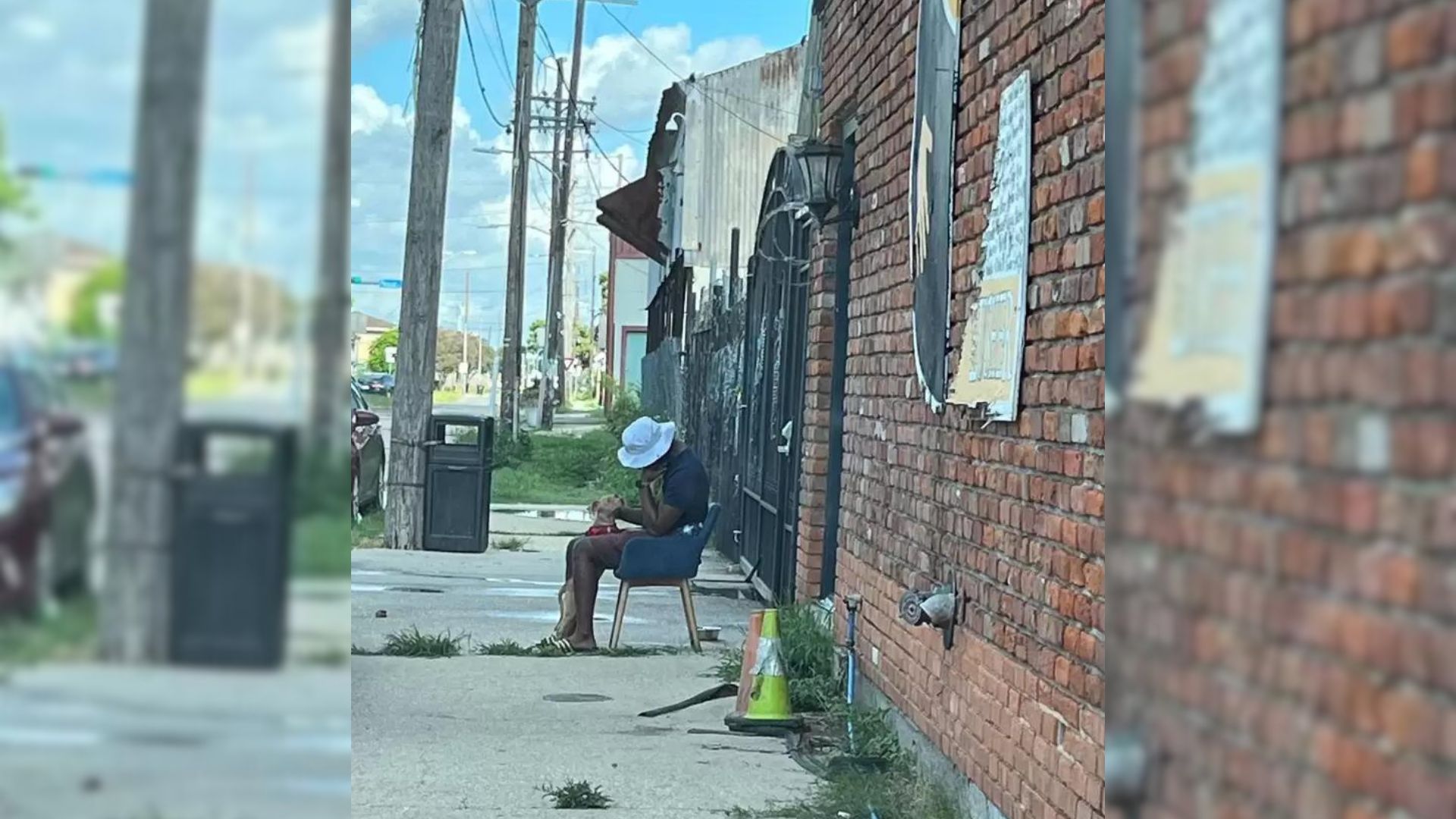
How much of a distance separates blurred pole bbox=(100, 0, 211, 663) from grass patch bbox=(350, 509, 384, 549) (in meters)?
14.7

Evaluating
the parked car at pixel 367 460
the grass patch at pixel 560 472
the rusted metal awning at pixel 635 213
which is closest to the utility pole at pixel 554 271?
the rusted metal awning at pixel 635 213

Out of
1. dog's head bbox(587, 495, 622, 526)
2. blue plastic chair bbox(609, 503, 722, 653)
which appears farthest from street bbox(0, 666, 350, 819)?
dog's head bbox(587, 495, 622, 526)

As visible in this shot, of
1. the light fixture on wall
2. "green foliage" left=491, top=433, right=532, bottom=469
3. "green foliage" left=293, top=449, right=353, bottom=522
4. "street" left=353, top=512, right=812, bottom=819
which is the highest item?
the light fixture on wall

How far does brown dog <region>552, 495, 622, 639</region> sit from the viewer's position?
31.1 ft

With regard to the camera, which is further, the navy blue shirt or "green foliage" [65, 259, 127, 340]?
the navy blue shirt

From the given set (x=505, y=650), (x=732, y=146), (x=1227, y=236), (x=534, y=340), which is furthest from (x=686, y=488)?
(x=534, y=340)

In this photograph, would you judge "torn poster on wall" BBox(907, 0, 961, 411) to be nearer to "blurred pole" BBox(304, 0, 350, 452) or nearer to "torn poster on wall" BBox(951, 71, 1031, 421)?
"torn poster on wall" BBox(951, 71, 1031, 421)

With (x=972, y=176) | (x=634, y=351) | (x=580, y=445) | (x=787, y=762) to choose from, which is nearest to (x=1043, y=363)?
(x=972, y=176)

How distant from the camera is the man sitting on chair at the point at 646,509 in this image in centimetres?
936

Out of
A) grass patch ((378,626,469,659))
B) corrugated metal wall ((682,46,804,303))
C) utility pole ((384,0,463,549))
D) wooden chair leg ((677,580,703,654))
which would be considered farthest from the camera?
corrugated metal wall ((682,46,804,303))

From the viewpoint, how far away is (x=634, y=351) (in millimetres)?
61750

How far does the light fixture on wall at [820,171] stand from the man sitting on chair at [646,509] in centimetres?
164

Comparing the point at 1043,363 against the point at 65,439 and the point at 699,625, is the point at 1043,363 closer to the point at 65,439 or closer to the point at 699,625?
the point at 65,439

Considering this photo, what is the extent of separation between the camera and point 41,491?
851mm
